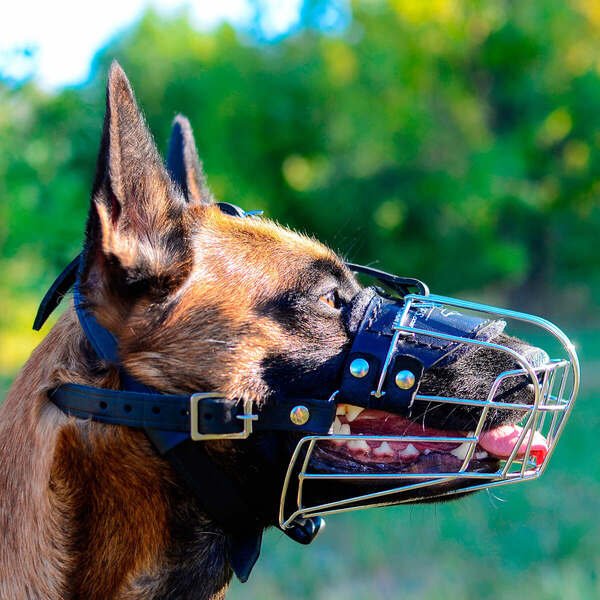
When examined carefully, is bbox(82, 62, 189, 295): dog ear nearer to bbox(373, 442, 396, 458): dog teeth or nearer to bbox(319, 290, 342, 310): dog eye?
bbox(319, 290, 342, 310): dog eye

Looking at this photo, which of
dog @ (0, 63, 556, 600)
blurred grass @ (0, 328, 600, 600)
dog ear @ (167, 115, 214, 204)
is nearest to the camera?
dog @ (0, 63, 556, 600)

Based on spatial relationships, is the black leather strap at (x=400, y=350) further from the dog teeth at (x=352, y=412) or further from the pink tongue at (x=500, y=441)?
the pink tongue at (x=500, y=441)

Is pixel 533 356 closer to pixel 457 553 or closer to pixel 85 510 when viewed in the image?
pixel 85 510

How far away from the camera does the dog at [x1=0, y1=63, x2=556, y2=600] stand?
1.90m

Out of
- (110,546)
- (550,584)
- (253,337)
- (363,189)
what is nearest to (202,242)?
(253,337)

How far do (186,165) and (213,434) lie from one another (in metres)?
1.29

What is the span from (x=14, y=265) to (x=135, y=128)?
12613 millimetres

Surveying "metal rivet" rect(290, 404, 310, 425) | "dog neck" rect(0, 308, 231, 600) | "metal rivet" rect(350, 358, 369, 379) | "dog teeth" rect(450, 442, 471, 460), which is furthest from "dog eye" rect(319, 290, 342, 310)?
"dog neck" rect(0, 308, 231, 600)

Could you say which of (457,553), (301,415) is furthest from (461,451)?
(457,553)

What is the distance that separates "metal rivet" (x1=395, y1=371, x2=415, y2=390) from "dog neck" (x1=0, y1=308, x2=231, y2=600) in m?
0.72

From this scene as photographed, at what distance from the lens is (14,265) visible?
13336 mm

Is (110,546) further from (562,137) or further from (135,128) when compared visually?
(562,137)

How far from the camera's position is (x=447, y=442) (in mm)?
2006

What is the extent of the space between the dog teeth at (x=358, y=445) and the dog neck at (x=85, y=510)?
0.51m
